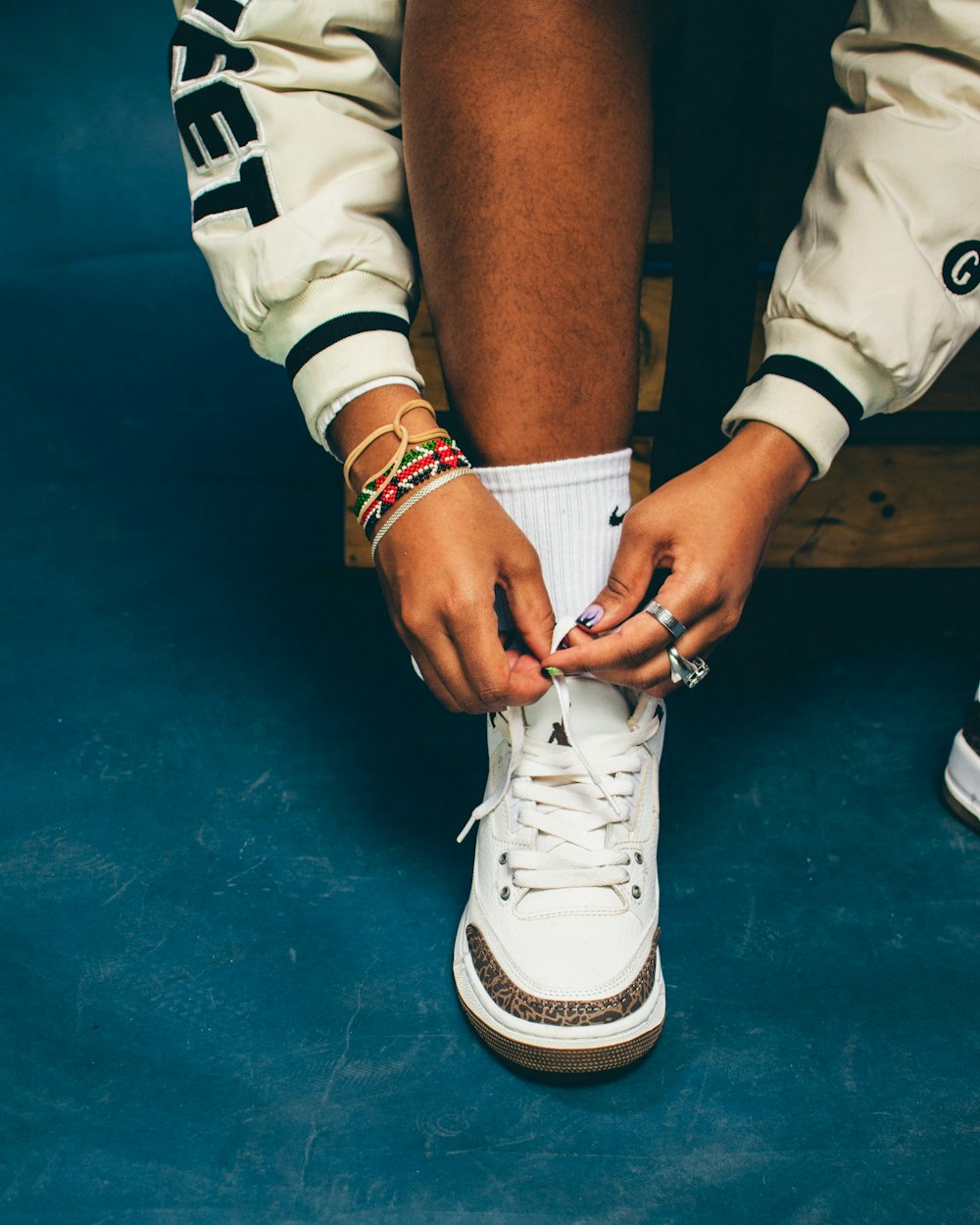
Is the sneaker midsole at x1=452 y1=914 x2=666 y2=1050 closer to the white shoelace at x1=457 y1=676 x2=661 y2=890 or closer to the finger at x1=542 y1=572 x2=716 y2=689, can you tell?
the white shoelace at x1=457 y1=676 x2=661 y2=890

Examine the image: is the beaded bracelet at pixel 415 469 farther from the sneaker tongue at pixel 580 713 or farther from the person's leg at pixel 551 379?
the sneaker tongue at pixel 580 713

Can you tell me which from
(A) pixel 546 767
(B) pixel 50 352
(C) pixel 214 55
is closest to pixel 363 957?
(A) pixel 546 767

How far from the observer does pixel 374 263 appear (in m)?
0.69

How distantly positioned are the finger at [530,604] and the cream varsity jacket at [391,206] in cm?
14

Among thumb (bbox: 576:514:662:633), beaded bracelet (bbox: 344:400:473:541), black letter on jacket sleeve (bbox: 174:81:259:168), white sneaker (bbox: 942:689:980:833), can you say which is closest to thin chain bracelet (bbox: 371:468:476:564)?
beaded bracelet (bbox: 344:400:473:541)

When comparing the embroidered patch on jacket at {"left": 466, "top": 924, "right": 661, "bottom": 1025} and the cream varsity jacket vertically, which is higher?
the cream varsity jacket

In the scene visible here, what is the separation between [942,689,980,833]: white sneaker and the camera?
827 millimetres

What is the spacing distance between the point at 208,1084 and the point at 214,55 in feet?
2.08

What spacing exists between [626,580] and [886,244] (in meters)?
0.25

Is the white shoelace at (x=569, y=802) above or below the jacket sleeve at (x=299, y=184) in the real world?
below

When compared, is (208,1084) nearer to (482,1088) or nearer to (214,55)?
(482,1088)

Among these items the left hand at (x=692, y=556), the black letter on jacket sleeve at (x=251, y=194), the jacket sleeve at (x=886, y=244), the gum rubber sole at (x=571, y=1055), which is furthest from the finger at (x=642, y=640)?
the black letter on jacket sleeve at (x=251, y=194)

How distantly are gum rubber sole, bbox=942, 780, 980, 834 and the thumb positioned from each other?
0.35m

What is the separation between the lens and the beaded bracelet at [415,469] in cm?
64
